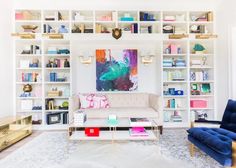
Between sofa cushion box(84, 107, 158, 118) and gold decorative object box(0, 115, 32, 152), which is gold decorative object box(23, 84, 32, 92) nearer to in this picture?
gold decorative object box(0, 115, 32, 152)

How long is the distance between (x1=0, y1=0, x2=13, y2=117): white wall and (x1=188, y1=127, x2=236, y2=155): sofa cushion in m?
3.96

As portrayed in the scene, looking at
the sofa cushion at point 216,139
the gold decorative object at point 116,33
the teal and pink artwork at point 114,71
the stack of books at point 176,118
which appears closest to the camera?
the sofa cushion at point 216,139

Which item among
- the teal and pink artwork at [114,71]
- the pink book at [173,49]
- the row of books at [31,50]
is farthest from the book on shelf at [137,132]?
the row of books at [31,50]

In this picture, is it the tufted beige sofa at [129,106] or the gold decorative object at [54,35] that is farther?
the gold decorative object at [54,35]

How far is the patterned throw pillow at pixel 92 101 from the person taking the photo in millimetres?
5264

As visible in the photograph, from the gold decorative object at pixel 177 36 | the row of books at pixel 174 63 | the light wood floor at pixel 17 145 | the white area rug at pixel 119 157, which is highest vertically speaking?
the gold decorative object at pixel 177 36

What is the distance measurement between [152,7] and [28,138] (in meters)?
4.17

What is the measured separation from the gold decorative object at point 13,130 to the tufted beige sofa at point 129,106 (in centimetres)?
102

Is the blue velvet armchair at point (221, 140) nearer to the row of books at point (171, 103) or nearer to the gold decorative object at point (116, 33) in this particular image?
the row of books at point (171, 103)

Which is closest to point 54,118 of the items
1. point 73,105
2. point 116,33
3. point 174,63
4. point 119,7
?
point 73,105

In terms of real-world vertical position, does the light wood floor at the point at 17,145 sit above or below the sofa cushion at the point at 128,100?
below

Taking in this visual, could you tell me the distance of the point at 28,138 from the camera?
4.50 meters

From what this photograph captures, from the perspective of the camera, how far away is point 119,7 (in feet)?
17.8

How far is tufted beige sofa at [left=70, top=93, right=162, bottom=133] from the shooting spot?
15.6 feet
